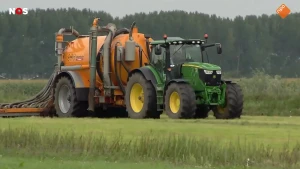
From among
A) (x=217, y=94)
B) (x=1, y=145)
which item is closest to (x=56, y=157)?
(x=1, y=145)

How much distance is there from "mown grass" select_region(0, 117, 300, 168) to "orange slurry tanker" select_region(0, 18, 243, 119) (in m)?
5.09

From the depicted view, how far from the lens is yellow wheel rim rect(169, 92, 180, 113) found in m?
26.0

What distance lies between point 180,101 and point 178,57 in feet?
7.91

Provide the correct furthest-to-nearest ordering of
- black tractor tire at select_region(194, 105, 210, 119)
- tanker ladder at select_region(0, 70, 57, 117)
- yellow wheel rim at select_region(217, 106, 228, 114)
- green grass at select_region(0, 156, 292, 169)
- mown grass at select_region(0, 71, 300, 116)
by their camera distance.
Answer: mown grass at select_region(0, 71, 300, 116), tanker ladder at select_region(0, 70, 57, 117), black tractor tire at select_region(194, 105, 210, 119), yellow wheel rim at select_region(217, 106, 228, 114), green grass at select_region(0, 156, 292, 169)

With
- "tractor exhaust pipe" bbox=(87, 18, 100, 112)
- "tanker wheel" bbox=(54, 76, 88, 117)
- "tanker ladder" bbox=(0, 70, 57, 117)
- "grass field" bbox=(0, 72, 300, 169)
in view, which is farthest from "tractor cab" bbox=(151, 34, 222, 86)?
"tanker ladder" bbox=(0, 70, 57, 117)

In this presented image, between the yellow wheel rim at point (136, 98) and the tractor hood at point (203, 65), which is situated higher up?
the tractor hood at point (203, 65)

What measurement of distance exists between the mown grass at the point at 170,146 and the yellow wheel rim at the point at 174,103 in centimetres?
462

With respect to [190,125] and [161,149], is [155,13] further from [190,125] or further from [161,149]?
[161,149]

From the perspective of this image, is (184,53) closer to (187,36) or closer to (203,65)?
(203,65)

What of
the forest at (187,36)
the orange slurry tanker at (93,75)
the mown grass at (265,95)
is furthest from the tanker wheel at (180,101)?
the forest at (187,36)

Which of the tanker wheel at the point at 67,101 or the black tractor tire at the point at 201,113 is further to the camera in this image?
the tanker wheel at the point at 67,101

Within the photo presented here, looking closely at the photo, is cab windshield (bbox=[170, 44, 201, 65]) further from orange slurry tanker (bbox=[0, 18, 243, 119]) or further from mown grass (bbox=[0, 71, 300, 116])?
mown grass (bbox=[0, 71, 300, 116])

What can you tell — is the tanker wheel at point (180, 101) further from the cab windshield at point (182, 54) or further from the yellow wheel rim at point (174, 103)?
the cab windshield at point (182, 54)

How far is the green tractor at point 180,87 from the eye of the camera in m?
25.9
